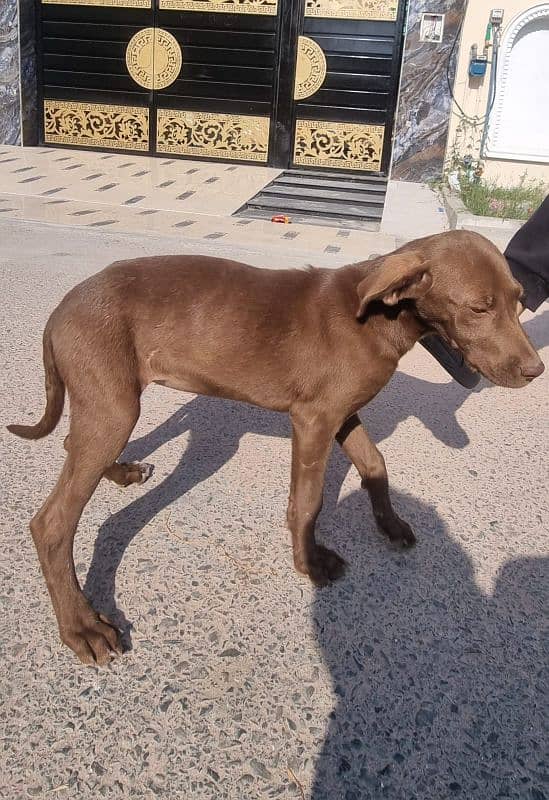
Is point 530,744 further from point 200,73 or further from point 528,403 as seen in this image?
point 200,73

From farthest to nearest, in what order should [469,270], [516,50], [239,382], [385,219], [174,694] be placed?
[516,50] < [385,219] < [239,382] < [469,270] < [174,694]

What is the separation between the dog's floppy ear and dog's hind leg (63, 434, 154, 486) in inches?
53.1

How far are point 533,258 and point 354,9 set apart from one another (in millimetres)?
10396

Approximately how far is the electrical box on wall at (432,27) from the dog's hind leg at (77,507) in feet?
37.2

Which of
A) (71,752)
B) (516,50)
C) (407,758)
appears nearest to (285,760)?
(407,758)

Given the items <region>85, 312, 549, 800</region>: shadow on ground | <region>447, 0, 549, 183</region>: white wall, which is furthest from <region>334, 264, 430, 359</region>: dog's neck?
<region>447, 0, 549, 183</region>: white wall

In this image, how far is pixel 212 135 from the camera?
13648mm

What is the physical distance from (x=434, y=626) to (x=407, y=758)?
0.58 m

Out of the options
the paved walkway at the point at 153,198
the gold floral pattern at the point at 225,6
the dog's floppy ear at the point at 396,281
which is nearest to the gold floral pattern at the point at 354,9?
the gold floral pattern at the point at 225,6

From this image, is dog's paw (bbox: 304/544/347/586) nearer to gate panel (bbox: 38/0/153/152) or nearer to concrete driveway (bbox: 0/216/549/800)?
concrete driveway (bbox: 0/216/549/800)

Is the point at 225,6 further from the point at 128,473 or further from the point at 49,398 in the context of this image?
the point at 49,398

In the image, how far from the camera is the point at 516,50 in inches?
443

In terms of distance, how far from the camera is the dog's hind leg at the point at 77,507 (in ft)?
7.61

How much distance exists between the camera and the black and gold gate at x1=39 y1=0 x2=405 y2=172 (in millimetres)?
12609
